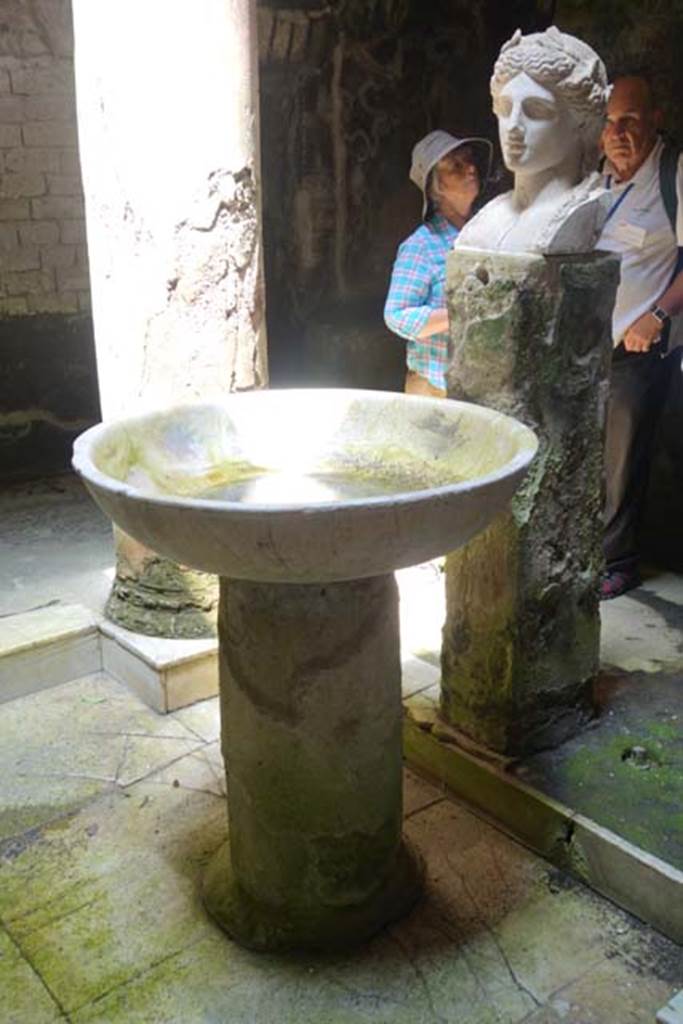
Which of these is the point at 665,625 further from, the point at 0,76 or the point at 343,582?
the point at 0,76

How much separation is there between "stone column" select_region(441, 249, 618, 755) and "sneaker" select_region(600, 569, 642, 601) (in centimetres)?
101

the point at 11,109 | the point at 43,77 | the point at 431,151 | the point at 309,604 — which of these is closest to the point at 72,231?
the point at 11,109

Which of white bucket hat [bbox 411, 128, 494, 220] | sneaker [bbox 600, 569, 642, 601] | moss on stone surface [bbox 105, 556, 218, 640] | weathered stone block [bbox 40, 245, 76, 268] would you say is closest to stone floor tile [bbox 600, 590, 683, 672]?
sneaker [bbox 600, 569, 642, 601]

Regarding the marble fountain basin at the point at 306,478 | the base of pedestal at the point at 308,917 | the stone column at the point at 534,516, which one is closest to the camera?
the marble fountain basin at the point at 306,478

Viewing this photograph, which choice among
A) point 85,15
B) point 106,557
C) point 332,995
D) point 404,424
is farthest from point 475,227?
point 106,557

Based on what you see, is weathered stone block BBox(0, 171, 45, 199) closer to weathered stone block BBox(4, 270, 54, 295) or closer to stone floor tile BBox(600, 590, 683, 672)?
weathered stone block BBox(4, 270, 54, 295)

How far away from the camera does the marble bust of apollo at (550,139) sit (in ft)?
8.84

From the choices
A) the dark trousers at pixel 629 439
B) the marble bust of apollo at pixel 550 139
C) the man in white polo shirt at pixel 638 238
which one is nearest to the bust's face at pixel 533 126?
the marble bust of apollo at pixel 550 139

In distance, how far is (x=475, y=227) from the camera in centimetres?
300

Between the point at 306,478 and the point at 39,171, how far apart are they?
3.73 metres

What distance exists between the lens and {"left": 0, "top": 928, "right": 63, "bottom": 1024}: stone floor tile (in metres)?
2.36

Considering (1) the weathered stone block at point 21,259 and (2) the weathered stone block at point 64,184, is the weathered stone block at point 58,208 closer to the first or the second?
(2) the weathered stone block at point 64,184

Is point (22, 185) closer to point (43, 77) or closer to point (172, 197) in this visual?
point (43, 77)

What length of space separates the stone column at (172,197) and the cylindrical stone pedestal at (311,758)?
121 centimetres
